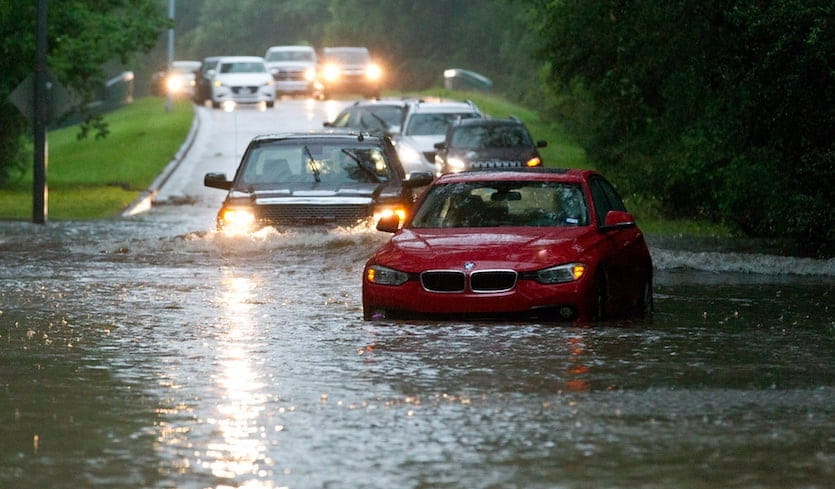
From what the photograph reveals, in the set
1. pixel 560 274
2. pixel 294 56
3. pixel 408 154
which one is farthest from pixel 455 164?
pixel 294 56

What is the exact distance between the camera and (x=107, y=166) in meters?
45.8

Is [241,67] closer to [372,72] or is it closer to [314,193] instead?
[372,72]

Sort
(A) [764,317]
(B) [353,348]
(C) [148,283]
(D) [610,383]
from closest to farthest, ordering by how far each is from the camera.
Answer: (D) [610,383] < (B) [353,348] < (A) [764,317] < (C) [148,283]

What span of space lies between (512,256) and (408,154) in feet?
75.4

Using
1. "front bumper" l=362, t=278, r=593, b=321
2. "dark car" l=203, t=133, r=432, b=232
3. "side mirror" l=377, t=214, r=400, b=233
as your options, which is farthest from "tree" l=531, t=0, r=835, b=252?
"front bumper" l=362, t=278, r=593, b=321

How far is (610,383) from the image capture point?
11094 millimetres

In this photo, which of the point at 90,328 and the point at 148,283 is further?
the point at 148,283

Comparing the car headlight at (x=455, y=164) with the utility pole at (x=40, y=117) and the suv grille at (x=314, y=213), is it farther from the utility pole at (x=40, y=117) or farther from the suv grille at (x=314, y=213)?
the suv grille at (x=314, y=213)

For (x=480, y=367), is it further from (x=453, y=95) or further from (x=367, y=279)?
(x=453, y=95)

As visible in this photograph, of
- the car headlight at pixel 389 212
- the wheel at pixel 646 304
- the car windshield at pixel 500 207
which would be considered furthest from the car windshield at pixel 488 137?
the car windshield at pixel 500 207

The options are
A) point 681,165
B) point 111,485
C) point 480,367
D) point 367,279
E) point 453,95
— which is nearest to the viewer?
point 111,485

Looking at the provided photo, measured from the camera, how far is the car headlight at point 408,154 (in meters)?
36.0

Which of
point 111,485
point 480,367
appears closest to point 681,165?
point 480,367

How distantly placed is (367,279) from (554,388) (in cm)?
340
